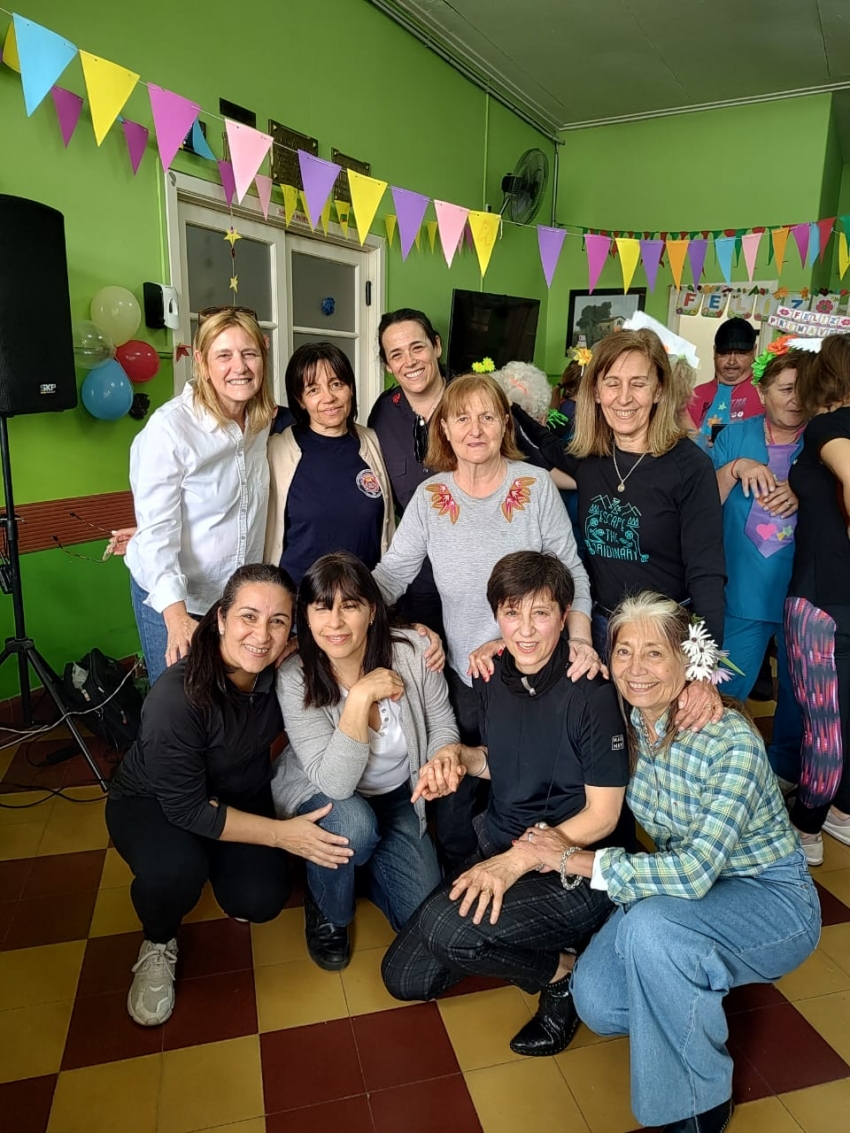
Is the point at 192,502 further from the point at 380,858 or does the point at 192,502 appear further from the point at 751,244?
the point at 751,244

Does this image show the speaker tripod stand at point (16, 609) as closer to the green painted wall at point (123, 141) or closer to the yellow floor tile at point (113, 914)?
the green painted wall at point (123, 141)

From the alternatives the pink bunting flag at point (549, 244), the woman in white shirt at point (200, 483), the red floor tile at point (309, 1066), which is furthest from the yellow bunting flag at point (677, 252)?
the red floor tile at point (309, 1066)

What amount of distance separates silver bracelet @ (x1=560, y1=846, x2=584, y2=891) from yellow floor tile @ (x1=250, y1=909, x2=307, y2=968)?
733 mm

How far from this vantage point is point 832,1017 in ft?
5.61

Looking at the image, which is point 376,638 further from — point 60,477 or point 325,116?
point 325,116

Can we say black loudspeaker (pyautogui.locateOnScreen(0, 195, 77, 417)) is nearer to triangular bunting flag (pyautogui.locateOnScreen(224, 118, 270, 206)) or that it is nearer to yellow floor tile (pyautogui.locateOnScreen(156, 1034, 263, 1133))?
triangular bunting flag (pyautogui.locateOnScreen(224, 118, 270, 206))

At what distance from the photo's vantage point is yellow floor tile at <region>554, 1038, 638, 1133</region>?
57.2 inches

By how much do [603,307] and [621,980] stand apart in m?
5.99

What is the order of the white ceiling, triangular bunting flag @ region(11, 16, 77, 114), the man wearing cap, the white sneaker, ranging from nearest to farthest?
the white sneaker < triangular bunting flag @ region(11, 16, 77, 114) < the man wearing cap < the white ceiling

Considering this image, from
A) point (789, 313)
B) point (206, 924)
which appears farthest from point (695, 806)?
point (789, 313)

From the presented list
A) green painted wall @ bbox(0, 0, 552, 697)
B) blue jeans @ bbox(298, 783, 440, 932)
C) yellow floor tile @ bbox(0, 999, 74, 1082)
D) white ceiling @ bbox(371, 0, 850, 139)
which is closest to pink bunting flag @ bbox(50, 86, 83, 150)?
green painted wall @ bbox(0, 0, 552, 697)

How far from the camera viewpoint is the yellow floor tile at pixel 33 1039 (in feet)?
5.06

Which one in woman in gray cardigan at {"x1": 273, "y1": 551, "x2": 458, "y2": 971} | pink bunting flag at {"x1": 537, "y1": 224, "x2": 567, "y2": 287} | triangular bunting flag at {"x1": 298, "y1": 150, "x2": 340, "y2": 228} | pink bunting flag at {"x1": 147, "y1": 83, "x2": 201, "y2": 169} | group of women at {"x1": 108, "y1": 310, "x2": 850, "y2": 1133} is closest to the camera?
group of women at {"x1": 108, "y1": 310, "x2": 850, "y2": 1133}

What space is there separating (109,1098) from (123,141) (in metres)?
3.26
